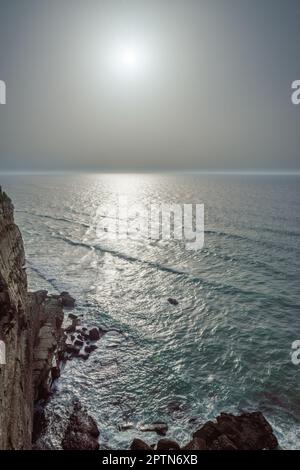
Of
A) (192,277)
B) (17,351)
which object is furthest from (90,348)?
(192,277)

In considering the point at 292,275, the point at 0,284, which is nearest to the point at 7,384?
the point at 0,284

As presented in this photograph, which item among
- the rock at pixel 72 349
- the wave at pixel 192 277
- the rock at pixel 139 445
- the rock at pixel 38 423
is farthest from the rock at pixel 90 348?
the wave at pixel 192 277

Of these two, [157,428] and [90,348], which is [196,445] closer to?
[157,428]

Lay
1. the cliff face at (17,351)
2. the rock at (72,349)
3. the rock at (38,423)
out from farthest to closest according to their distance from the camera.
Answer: the rock at (72,349) < the rock at (38,423) < the cliff face at (17,351)

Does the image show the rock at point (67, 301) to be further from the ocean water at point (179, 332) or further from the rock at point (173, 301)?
the rock at point (173, 301)

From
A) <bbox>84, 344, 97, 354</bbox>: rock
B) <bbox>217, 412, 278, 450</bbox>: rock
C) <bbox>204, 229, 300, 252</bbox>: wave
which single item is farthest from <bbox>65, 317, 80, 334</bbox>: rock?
<bbox>204, 229, 300, 252</bbox>: wave

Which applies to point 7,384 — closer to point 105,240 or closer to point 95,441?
point 95,441
